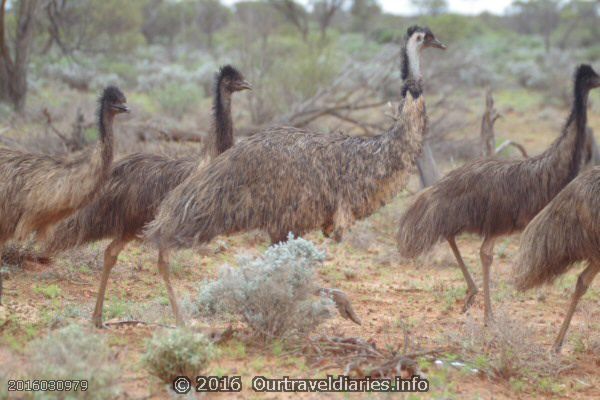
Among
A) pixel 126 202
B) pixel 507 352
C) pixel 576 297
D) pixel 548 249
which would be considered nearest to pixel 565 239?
pixel 548 249

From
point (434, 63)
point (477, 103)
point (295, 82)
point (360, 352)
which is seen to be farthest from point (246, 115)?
point (360, 352)

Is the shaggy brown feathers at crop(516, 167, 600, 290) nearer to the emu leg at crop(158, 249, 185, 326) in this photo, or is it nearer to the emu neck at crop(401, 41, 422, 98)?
the emu neck at crop(401, 41, 422, 98)

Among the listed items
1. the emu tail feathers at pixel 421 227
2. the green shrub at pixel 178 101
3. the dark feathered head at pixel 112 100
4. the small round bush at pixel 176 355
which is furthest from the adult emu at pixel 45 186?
the green shrub at pixel 178 101

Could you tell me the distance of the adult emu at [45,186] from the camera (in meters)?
5.20

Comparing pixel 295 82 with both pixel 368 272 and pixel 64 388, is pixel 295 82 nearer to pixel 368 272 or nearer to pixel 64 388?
pixel 368 272

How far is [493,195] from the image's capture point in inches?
265

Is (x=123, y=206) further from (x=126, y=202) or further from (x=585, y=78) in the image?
(x=585, y=78)

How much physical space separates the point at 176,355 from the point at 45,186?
169 centimetres

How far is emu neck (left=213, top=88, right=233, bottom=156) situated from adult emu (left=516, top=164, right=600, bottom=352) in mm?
2350

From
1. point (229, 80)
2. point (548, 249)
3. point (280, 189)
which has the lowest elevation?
point (548, 249)

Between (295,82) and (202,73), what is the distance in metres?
8.18

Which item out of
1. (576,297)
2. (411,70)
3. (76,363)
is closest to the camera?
(76,363)

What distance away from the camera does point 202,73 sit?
944 inches

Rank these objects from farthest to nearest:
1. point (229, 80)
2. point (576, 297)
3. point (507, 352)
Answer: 1. point (229, 80)
2. point (576, 297)
3. point (507, 352)
